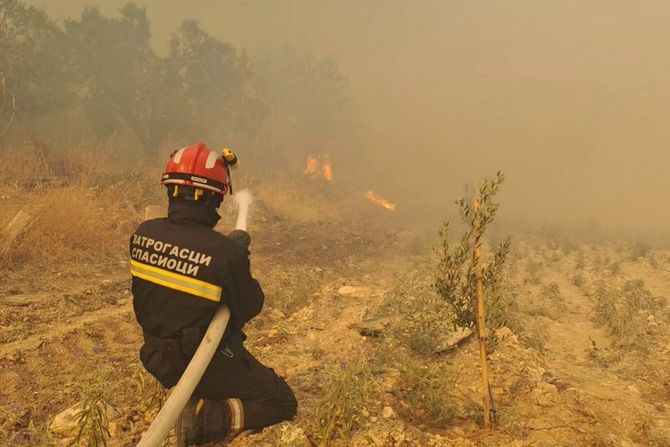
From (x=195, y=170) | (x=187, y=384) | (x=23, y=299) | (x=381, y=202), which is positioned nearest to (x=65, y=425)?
(x=187, y=384)

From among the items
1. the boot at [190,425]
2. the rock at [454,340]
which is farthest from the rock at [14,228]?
the rock at [454,340]

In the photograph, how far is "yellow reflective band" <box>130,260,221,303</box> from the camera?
2.77 metres

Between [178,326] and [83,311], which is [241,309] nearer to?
[178,326]

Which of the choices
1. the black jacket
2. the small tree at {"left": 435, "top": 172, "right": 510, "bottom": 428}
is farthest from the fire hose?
the small tree at {"left": 435, "top": 172, "right": 510, "bottom": 428}

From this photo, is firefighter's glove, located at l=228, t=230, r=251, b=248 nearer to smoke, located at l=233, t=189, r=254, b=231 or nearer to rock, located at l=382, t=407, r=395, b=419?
smoke, located at l=233, t=189, r=254, b=231

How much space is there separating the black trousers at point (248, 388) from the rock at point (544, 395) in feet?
7.54

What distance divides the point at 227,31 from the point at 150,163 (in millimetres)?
140153

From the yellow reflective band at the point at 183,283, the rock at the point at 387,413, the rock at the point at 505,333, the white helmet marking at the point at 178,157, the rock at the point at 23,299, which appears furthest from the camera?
the rock at the point at 23,299

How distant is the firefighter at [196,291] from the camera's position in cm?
279

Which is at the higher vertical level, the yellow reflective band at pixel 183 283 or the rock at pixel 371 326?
the yellow reflective band at pixel 183 283

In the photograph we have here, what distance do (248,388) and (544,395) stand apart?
278 cm

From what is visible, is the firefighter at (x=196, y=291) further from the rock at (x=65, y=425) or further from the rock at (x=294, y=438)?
the rock at (x=65, y=425)

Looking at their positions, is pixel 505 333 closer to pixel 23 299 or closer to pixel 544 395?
pixel 544 395

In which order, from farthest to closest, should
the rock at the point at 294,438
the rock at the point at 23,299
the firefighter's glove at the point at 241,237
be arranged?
the rock at the point at 23,299 < the firefighter's glove at the point at 241,237 < the rock at the point at 294,438
